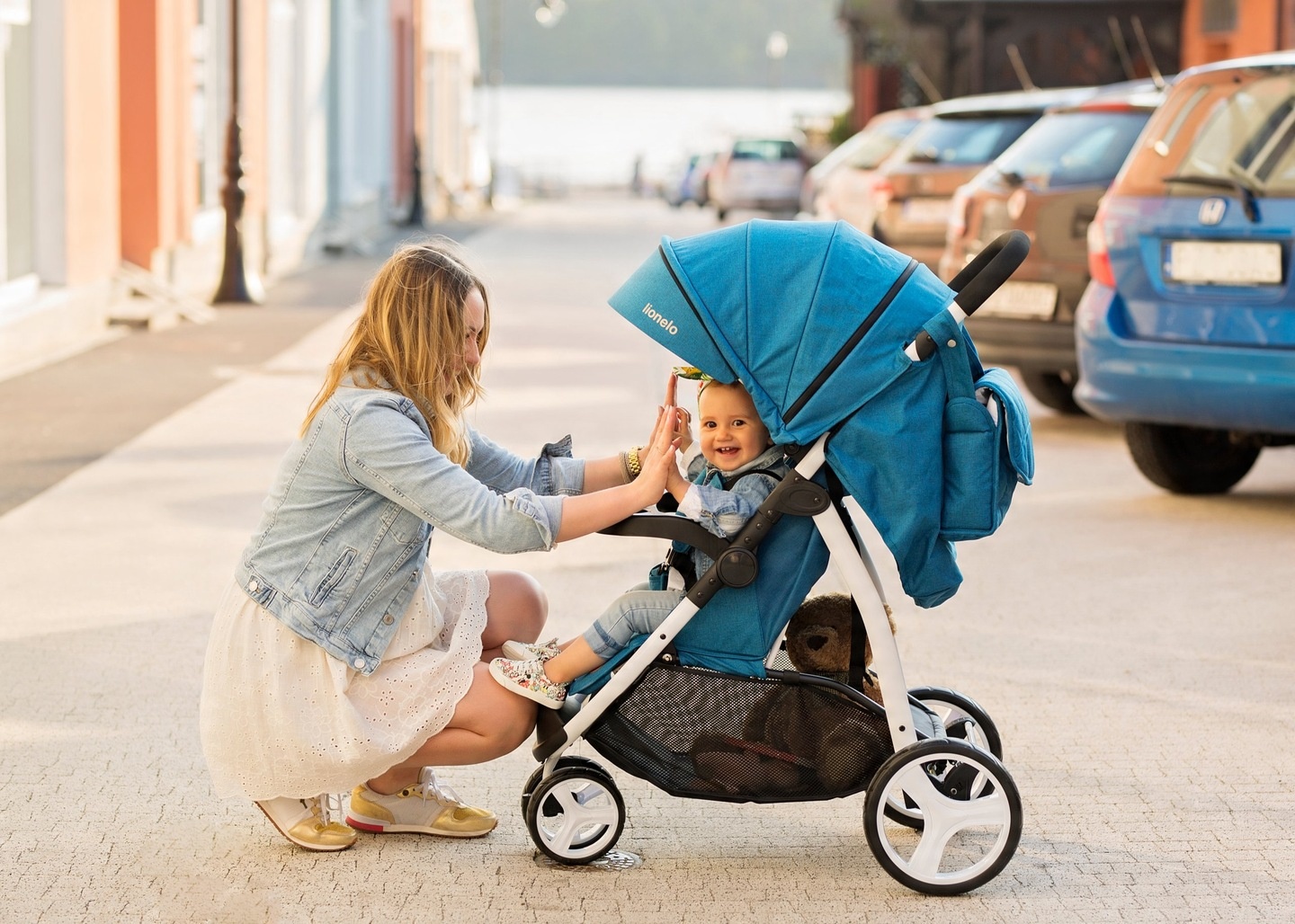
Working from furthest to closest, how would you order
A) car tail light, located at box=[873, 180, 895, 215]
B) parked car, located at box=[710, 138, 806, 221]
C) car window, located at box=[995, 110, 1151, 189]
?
1. parked car, located at box=[710, 138, 806, 221]
2. car tail light, located at box=[873, 180, 895, 215]
3. car window, located at box=[995, 110, 1151, 189]

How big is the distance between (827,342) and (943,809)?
0.96 m

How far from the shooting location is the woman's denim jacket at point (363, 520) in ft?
12.4

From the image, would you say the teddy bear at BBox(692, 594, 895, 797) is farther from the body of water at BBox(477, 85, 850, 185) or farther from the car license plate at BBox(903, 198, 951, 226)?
the body of water at BBox(477, 85, 850, 185)

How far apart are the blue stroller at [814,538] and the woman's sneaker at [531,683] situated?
0.05 metres

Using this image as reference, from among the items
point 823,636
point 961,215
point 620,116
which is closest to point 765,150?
point 961,215

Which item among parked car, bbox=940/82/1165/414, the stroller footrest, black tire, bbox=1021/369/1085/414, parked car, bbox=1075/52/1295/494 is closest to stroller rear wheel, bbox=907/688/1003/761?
the stroller footrest

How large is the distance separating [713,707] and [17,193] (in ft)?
33.3

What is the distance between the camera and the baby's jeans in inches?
153

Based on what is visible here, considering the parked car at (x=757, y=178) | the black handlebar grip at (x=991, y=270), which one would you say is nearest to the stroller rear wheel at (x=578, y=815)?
the black handlebar grip at (x=991, y=270)

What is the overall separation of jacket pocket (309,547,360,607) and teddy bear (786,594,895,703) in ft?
3.07

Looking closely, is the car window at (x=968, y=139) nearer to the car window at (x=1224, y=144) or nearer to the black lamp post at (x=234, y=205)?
the car window at (x=1224, y=144)

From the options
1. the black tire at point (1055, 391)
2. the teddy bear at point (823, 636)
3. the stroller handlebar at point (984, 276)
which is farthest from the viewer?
the black tire at point (1055, 391)

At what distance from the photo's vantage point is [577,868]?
395 centimetres

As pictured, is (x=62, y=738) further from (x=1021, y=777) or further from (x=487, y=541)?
(x=1021, y=777)
